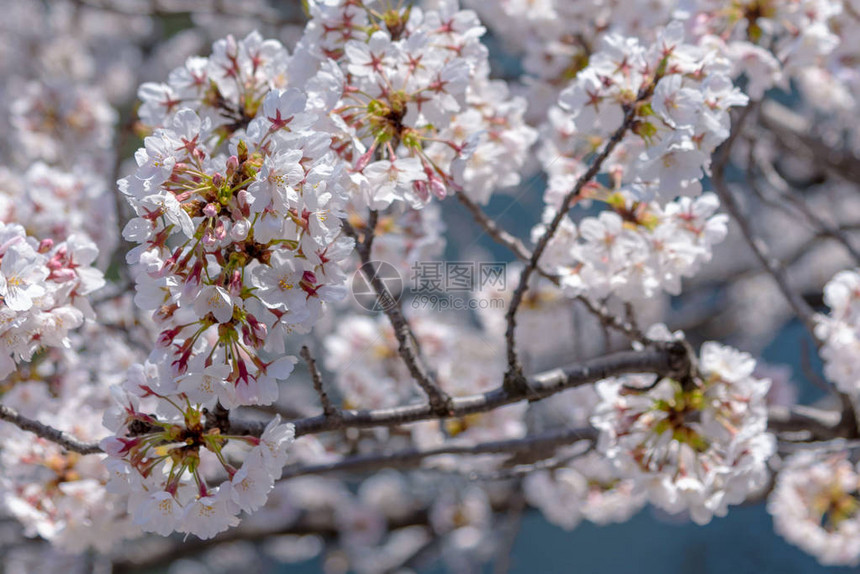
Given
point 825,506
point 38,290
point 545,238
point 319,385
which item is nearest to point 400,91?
point 545,238

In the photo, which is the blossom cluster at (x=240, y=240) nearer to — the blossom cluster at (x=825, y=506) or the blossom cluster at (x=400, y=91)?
the blossom cluster at (x=400, y=91)

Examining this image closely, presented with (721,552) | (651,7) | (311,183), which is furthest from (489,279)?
(721,552)

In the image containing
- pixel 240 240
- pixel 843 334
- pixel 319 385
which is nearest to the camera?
pixel 240 240

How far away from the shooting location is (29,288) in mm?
911

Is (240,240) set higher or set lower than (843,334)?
higher

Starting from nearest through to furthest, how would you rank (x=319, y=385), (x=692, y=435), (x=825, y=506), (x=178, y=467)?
(x=178, y=467) → (x=319, y=385) → (x=692, y=435) → (x=825, y=506)

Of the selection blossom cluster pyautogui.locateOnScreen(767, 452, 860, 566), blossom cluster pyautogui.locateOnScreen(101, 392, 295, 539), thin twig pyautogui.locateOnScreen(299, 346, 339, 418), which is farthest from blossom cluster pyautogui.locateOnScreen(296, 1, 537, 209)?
blossom cluster pyautogui.locateOnScreen(767, 452, 860, 566)

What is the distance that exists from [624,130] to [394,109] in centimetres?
31

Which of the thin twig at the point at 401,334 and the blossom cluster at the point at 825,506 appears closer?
the thin twig at the point at 401,334

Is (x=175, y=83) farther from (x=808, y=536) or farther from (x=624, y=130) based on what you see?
(x=808, y=536)

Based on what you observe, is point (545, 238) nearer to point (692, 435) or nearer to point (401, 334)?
point (401, 334)

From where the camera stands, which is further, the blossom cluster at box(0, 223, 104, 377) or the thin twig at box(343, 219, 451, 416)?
the thin twig at box(343, 219, 451, 416)

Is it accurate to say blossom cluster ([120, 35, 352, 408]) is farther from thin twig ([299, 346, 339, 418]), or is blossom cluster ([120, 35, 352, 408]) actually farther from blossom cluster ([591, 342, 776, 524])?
blossom cluster ([591, 342, 776, 524])

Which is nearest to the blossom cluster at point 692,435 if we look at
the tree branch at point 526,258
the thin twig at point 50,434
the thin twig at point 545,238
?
the tree branch at point 526,258
